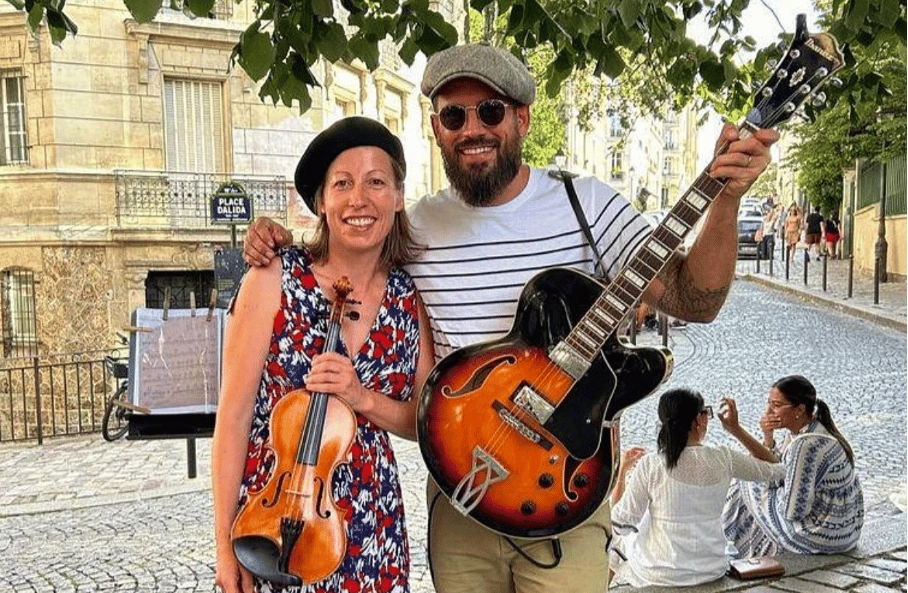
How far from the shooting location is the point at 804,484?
4.62 metres

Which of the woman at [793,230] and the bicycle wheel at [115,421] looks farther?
the woman at [793,230]

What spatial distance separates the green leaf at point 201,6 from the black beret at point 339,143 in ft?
1.82

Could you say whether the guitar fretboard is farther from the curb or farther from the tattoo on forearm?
the curb

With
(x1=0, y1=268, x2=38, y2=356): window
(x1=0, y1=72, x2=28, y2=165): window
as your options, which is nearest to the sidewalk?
(x1=0, y1=268, x2=38, y2=356): window

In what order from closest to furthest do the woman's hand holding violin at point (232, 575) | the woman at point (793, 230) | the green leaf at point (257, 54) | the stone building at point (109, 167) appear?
the woman's hand holding violin at point (232, 575)
the green leaf at point (257, 54)
the stone building at point (109, 167)
the woman at point (793, 230)

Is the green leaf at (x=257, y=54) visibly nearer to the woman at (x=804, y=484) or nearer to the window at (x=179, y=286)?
the woman at (x=804, y=484)

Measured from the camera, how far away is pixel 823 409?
4.83m

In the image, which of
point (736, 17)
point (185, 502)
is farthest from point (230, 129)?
point (736, 17)

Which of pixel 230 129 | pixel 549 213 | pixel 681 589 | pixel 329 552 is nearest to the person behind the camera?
pixel 329 552

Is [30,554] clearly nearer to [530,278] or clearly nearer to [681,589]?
[681,589]

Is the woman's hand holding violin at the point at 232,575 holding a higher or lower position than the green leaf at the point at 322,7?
lower

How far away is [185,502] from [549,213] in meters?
5.69

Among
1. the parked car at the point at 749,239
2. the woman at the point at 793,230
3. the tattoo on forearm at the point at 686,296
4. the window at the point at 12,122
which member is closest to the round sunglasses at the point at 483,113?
the tattoo on forearm at the point at 686,296

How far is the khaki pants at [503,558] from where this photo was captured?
2275 millimetres
